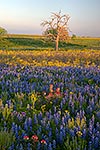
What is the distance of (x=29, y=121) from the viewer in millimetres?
4094

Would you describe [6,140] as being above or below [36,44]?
above

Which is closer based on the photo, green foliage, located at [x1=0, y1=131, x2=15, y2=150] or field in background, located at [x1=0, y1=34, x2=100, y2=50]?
green foliage, located at [x1=0, y1=131, x2=15, y2=150]

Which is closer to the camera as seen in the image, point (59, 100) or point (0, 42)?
point (59, 100)

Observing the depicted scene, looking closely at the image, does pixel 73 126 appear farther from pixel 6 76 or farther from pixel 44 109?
pixel 6 76

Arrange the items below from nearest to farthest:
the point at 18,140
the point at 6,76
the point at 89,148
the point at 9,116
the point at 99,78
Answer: the point at 89,148 < the point at 18,140 < the point at 9,116 < the point at 99,78 < the point at 6,76

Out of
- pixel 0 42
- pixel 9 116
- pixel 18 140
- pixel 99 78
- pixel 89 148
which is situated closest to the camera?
pixel 89 148

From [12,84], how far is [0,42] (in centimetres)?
3603

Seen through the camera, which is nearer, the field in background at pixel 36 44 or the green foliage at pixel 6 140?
the green foliage at pixel 6 140

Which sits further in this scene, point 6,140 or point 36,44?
point 36,44

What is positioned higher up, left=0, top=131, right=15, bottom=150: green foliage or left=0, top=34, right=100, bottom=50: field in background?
left=0, top=131, right=15, bottom=150: green foliage

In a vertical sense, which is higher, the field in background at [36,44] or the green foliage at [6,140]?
the green foliage at [6,140]

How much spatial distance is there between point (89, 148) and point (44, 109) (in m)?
2.00

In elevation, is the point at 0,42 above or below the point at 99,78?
below

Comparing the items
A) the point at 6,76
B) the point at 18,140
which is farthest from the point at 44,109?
the point at 6,76
